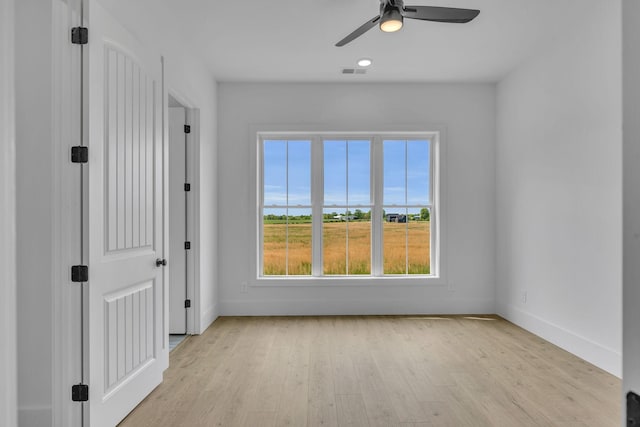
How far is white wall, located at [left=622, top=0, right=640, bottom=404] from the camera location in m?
0.44

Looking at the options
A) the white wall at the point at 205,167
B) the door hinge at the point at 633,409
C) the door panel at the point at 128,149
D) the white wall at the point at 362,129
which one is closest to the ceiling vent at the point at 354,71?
the white wall at the point at 362,129

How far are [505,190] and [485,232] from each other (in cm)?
57

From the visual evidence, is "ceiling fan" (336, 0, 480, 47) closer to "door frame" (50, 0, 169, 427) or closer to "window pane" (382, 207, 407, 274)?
"door frame" (50, 0, 169, 427)

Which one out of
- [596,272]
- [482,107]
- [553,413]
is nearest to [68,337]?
[553,413]

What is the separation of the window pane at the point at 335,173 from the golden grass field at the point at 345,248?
33 centimetres

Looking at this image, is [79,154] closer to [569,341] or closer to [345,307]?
[345,307]

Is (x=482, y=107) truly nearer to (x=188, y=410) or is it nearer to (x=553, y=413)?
(x=553, y=413)

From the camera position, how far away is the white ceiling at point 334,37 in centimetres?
325

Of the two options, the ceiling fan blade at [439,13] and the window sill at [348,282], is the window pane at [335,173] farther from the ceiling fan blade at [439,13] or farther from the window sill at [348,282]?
the ceiling fan blade at [439,13]

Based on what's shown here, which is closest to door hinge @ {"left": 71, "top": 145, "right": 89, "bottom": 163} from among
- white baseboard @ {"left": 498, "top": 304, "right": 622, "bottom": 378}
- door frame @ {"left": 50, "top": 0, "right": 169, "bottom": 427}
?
door frame @ {"left": 50, "top": 0, "right": 169, "bottom": 427}

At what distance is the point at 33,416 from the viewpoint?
2264mm

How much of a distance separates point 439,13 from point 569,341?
9.87 ft

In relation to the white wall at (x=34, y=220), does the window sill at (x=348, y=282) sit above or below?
below

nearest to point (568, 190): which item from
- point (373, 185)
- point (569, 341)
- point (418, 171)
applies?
point (569, 341)
